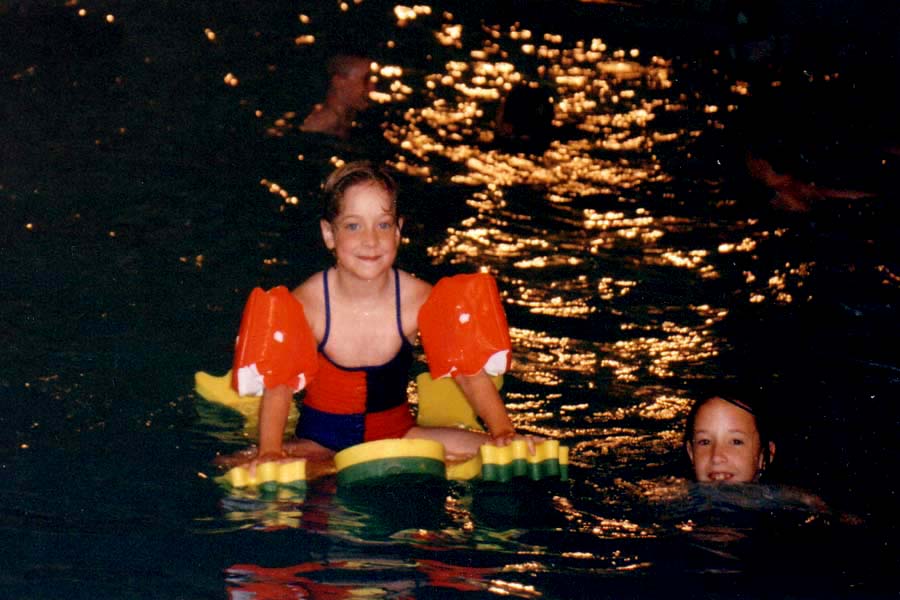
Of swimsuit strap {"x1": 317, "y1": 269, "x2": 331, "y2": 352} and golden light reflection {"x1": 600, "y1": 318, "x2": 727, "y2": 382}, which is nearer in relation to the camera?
swimsuit strap {"x1": 317, "y1": 269, "x2": 331, "y2": 352}

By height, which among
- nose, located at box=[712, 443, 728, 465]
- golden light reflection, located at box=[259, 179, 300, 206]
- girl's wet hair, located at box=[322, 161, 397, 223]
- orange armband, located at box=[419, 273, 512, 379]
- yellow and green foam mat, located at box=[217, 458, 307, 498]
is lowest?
yellow and green foam mat, located at box=[217, 458, 307, 498]

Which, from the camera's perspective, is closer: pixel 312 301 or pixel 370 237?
pixel 370 237

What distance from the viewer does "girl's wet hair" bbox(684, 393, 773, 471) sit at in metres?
4.70

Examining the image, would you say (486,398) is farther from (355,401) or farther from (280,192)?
(280,192)

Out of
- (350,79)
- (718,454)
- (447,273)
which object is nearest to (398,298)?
(718,454)

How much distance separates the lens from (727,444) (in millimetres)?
4672

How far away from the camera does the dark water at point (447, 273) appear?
375cm

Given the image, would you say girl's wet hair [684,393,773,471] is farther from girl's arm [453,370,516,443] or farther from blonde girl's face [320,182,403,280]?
blonde girl's face [320,182,403,280]

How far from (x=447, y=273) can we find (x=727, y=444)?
9.86 ft

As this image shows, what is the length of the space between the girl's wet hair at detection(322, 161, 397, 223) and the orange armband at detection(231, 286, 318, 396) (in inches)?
14.7

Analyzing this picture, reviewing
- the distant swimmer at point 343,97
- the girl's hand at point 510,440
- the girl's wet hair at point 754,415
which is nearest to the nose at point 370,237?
the girl's hand at point 510,440

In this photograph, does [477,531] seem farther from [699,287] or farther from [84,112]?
[84,112]

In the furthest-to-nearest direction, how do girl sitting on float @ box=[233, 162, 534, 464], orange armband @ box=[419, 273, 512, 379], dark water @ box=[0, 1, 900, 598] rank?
1. orange armband @ box=[419, 273, 512, 379]
2. girl sitting on float @ box=[233, 162, 534, 464]
3. dark water @ box=[0, 1, 900, 598]

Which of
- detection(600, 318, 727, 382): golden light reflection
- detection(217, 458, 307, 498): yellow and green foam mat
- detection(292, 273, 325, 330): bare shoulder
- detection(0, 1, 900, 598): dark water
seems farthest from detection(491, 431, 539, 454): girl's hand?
detection(600, 318, 727, 382): golden light reflection
